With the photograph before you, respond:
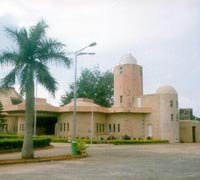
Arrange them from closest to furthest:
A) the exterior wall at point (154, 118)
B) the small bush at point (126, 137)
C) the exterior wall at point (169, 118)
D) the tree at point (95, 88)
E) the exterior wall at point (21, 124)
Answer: the small bush at point (126, 137) → the exterior wall at point (21, 124) → the exterior wall at point (169, 118) → the exterior wall at point (154, 118) → the tree at point (95, 88)

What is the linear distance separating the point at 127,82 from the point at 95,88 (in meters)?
19.0

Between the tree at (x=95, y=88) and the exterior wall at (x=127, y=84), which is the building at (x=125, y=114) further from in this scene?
the tree at (x=95, y=88)

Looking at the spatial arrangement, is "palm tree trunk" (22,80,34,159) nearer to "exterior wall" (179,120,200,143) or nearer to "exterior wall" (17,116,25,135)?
"exterior wall" (17,116,25,135)

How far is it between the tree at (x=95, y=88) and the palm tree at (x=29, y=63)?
2154 inches

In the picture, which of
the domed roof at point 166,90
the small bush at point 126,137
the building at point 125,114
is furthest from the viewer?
the domed roof at point 166,90

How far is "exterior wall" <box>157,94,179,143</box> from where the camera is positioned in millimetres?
54500

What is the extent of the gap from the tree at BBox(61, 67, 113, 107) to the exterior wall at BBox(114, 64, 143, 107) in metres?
16.3

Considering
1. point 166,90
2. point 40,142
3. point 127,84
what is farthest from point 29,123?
point 127,84

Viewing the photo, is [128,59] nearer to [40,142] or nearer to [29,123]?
[40,142]

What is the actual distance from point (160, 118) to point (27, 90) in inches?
1474

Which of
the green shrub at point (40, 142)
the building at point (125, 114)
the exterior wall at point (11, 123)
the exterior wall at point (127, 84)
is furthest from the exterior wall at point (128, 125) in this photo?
the green shrub at point (40, 142)

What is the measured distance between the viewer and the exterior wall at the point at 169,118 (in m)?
54.5

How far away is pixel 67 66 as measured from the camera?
20844 mm

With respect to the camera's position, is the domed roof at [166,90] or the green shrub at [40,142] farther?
the domed roof at [166,90]
